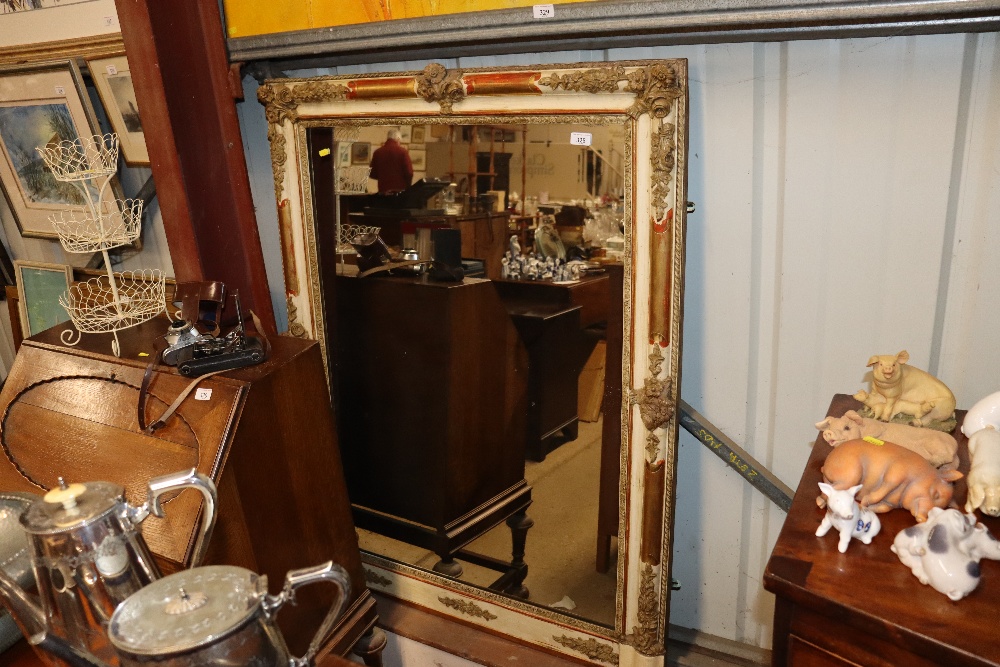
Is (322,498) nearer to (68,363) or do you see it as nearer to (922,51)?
(68,363)

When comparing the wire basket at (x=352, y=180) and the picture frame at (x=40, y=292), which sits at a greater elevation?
the wire basket at (x=352, y=180)

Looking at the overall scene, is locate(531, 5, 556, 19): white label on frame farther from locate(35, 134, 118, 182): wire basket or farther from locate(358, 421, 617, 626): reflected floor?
locate(35, 134, 118, 182): wire basket

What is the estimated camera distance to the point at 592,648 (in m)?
1.71

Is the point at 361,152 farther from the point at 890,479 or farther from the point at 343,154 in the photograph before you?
the point at 890,479

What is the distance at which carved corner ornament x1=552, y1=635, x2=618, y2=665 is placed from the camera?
1.69 metres

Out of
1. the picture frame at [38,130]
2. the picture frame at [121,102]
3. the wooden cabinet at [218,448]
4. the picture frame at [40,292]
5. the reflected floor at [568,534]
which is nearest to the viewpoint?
the wooden cabinet at [218,448]

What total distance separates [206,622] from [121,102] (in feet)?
6.32

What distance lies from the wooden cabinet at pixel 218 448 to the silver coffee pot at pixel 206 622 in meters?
0.61

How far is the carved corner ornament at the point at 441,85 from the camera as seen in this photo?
61.4 inches

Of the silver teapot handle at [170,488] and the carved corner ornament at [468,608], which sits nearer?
the silver teapot handle at [170,488]

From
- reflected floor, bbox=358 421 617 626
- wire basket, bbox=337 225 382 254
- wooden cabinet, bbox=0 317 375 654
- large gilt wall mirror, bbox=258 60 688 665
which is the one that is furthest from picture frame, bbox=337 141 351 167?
reflected floor, bbox=358 421 617 626

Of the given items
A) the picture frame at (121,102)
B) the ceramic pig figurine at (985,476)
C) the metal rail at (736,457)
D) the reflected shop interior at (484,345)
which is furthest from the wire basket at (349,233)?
the ceramic pig figurine at (985,476)

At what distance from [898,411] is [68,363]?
178cm

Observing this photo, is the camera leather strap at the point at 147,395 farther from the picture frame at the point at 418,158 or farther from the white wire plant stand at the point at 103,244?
the picture frame at the point at 418,158
